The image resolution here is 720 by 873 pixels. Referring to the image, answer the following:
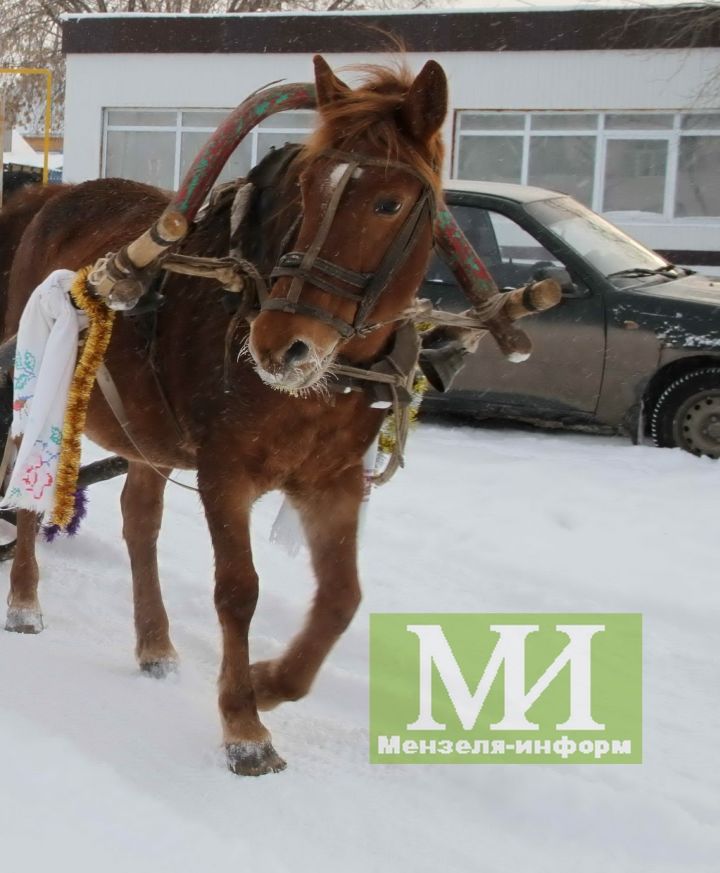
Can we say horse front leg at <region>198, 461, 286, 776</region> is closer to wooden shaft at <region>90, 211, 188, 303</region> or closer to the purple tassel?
wooden shaft at <region>90, 211, 188, 303</region>

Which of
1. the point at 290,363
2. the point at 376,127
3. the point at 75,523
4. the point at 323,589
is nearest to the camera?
the point at 290,363

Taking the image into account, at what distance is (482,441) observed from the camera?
9.05m

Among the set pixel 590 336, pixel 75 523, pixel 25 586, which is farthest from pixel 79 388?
pixel 590 336

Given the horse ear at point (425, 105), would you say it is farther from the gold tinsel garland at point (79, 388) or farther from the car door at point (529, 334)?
the car door at point (529, 334)

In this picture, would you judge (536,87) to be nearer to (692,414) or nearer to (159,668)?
(692,414)

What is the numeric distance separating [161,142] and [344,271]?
17.3 metres

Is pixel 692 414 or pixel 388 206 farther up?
pixel 388 206

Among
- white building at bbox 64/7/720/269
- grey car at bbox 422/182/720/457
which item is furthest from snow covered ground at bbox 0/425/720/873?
white building at bbox 64/7/720/269

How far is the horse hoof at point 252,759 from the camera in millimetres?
3469

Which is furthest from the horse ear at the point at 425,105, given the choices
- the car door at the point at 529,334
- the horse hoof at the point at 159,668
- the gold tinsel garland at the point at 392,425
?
the car door at the point at 529,334

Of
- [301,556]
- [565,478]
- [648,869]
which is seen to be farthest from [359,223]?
[565,478]

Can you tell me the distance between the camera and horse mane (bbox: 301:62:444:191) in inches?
127

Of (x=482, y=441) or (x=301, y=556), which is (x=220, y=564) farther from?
(x=482, y=441)

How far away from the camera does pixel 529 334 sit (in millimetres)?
8727
